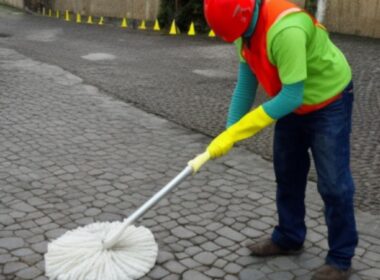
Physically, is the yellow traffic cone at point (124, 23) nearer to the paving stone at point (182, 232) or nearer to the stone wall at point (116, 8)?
the stone wall at point (116, 8)

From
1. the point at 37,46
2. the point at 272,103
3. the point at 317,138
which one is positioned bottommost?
the point at 37,46

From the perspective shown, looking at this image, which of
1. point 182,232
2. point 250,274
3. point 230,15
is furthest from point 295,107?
point 182,232

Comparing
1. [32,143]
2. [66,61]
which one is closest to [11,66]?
[66,61]

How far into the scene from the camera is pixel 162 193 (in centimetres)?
A: 313

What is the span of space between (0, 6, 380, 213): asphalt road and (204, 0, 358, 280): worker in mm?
1210

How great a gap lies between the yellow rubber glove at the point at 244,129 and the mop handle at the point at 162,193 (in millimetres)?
88

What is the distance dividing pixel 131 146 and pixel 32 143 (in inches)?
41.8

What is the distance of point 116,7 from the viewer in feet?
70.0

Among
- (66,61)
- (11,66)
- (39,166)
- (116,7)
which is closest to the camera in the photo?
(39,166)

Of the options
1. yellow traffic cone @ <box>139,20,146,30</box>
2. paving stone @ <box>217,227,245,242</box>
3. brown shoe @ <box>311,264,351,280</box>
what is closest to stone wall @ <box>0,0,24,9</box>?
yellow traffic cone @ <box>139,20,146,30</box>

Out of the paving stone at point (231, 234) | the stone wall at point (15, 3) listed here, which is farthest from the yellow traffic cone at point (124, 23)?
the paving stone at point (231, 234)

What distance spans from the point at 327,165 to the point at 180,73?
7170mm

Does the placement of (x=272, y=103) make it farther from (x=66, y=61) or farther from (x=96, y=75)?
(x=66, y=61)

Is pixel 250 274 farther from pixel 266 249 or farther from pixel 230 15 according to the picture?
pixel 230 15
